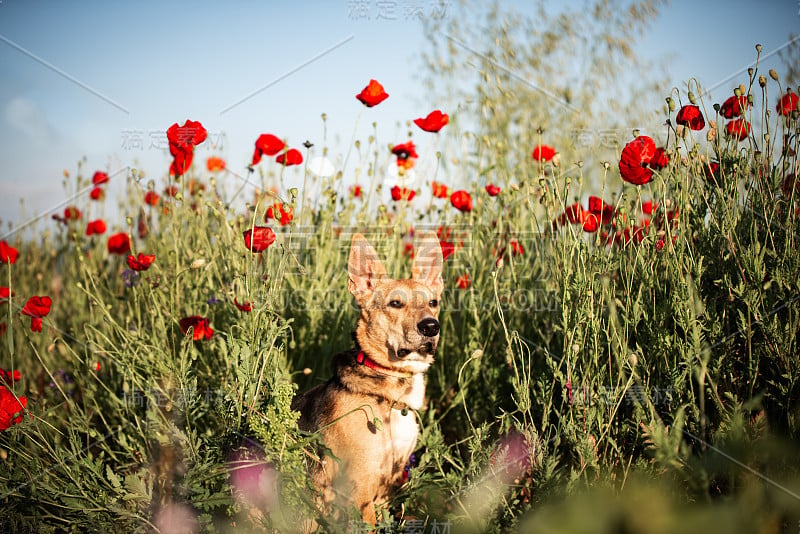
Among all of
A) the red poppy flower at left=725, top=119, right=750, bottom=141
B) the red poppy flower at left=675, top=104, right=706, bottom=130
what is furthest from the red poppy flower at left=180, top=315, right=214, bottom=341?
the red poppy flower at left=725, top=119, right=750, bottom=141

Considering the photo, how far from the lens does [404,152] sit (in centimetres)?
351

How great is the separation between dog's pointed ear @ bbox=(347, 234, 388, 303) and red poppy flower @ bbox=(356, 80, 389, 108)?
90cm

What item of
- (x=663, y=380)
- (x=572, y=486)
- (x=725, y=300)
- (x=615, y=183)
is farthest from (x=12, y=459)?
(x=615, y=183)

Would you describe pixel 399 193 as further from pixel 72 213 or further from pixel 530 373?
pixel 72 213

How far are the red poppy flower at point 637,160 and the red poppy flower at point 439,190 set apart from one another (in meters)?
1.74

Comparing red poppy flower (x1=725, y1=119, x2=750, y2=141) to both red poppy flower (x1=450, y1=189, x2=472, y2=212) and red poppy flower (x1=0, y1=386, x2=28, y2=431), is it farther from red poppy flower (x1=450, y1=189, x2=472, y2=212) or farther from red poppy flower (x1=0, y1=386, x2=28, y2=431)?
red poppy flower (x1=0, y1=386, x2=28, y2=431)

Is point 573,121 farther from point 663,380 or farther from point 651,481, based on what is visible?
point 651,481

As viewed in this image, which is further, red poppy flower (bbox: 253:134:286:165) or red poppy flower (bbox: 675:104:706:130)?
red poppy flower (bbox: 253:134:286:165)

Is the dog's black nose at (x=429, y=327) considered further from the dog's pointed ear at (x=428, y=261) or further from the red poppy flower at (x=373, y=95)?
the red poppy flower at (x=373, y=95)

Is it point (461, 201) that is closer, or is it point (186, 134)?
point (186, 134)

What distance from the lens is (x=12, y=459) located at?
240 cm

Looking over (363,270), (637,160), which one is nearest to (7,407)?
(363,270)

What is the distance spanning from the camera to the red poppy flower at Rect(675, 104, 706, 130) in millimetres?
2299

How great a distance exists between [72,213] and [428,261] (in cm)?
362
